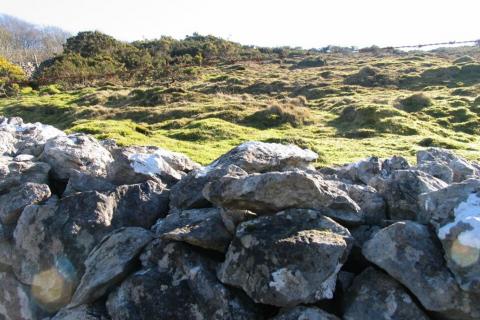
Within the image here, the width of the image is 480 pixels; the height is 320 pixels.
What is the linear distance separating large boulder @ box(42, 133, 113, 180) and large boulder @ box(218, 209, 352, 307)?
300cm

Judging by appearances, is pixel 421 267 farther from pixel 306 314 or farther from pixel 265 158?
pixel 265 158

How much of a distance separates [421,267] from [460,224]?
46cm

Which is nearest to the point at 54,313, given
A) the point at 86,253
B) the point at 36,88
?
the point at 86,253

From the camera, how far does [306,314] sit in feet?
13.0

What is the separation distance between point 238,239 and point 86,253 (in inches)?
72.4

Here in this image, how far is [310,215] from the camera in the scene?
4.50 metres

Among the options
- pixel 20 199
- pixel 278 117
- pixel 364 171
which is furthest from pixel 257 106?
pixel 20 199

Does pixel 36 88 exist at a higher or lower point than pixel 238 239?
lower

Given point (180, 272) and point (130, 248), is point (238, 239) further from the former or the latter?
point (130, 248)

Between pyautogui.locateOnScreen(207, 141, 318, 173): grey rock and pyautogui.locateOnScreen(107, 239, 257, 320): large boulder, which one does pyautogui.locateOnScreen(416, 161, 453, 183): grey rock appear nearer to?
pyautogui.locateOnScreen(207, 141, 318, 173): grey rock

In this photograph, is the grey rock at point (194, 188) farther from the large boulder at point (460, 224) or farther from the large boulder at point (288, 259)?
the large boulder at point (460, 224)

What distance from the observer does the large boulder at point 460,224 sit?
377 cm

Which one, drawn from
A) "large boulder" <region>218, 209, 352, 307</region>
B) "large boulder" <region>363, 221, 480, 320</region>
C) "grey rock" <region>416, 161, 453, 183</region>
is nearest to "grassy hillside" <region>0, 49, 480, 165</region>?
"grey rock" <region>416, 161, 453, 183</region>

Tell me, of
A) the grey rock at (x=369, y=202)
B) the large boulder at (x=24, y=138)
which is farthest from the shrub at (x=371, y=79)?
the grey rock at (x=369, y=202)
